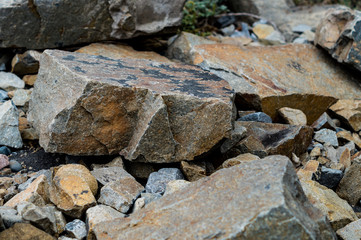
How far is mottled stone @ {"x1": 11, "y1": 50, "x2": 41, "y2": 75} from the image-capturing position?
4156 millimetres

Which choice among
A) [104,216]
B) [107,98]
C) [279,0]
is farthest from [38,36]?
[279,0]

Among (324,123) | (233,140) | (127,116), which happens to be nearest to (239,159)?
(233,140)

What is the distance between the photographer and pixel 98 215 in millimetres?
2312

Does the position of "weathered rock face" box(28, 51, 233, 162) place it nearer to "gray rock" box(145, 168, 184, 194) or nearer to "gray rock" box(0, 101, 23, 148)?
"gray rock" box(145, 168, 184, 194)

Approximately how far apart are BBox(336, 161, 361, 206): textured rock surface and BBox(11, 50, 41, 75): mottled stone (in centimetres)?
304

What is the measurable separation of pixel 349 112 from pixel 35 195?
10.1ft

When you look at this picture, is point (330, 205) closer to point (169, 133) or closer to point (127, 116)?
point (169, 133)

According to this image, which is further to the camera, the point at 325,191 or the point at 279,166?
the point at 325,191

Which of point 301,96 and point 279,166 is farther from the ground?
point 279,166

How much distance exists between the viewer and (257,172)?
2.02m

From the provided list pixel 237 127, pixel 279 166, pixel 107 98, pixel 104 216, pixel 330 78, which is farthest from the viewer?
pixel 330 78

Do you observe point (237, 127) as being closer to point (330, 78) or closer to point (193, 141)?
point (193, 141)

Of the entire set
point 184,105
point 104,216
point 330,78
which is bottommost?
point 330,78

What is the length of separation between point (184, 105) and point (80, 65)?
833mm
